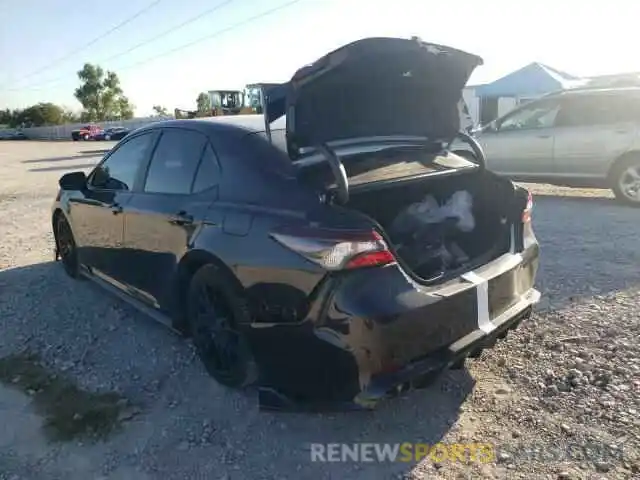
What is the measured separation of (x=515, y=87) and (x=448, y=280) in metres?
24.3

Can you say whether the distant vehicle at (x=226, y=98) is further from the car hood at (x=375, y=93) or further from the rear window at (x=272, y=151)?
the rear window at (x=272, y=151)

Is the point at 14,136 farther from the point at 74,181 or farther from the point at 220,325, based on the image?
the point at 220,325

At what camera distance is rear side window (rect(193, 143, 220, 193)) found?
3082 mm

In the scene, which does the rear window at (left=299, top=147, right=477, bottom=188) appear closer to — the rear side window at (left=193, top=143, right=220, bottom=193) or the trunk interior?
the trunk interior

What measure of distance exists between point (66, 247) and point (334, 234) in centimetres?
401

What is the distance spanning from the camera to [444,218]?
3287mm

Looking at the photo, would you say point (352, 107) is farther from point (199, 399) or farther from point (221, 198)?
point (199, 399)

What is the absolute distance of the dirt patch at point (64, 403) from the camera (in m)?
2.89

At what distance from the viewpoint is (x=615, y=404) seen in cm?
280

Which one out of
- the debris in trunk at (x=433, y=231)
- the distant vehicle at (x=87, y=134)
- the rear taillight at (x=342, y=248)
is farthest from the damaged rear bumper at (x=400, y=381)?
the distant vehicle at (x=87, y=134)

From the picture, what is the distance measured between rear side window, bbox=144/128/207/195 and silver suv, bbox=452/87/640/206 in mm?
7038

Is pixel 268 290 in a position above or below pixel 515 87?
below

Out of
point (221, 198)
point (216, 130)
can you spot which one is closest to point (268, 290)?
point (221, 198)

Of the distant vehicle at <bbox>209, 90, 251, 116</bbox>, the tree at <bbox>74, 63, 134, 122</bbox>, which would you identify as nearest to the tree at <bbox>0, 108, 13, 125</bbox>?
the tree at <bbox>74, 63, 134, 122</bbox>
